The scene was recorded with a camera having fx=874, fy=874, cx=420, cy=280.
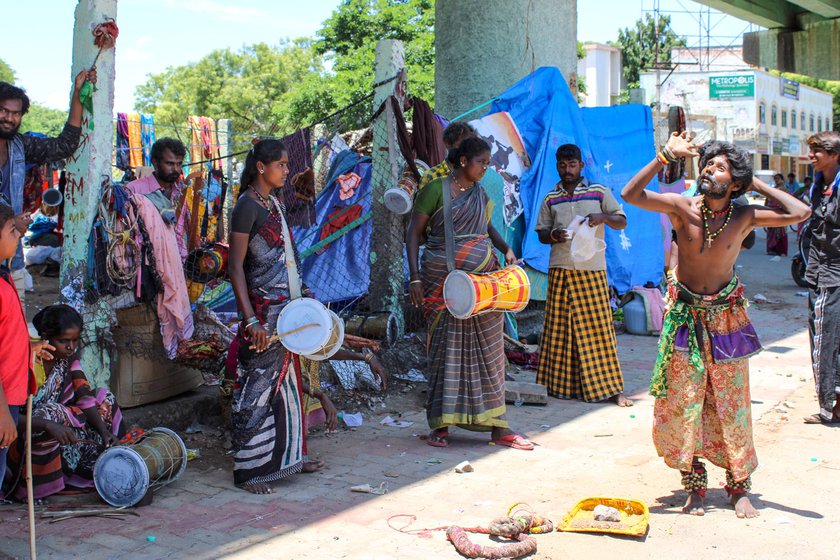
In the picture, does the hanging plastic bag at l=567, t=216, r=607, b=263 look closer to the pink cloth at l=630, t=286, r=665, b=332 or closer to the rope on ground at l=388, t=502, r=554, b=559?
the rope on ground at l=388, t=502, r=554, b=559

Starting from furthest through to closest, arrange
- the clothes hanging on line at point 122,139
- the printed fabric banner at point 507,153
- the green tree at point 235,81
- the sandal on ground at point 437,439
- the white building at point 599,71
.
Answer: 1. the white building at point 599,71
2. the green tree at point 235,81
3. the clothes hanging on line at point 122,139
4. the printed fabric banner at point 507,153
5. the sandal on ground at point 437,439

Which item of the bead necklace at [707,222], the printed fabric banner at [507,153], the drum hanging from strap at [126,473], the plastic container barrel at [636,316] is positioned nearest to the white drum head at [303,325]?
the drum hanging from strap at [126,473]

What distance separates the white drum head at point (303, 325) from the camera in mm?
4840

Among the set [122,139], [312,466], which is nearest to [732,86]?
[122,139]

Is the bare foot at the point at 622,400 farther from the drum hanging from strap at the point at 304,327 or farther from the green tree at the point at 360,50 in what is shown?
the green tree at the point at 360,50

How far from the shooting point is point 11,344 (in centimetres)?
338

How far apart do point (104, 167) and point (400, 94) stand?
292 cm

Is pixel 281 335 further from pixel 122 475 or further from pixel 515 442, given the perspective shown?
pixel 515 442

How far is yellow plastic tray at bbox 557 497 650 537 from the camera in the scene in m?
4.24

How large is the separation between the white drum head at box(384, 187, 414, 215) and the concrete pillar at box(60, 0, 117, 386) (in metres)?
2.37

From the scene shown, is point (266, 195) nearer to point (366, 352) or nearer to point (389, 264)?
point (366, 352)

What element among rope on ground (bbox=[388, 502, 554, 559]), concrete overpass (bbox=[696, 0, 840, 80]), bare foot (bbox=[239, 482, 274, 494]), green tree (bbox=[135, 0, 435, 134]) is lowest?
rope on ground (bbox=[388, 502, 554, 559])

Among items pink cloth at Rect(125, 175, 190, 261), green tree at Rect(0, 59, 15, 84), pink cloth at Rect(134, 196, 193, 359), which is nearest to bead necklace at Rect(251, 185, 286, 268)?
pink cloth at Rect(134, 196, 193, 359)

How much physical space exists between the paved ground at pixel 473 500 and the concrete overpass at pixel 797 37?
1050 centimetres
